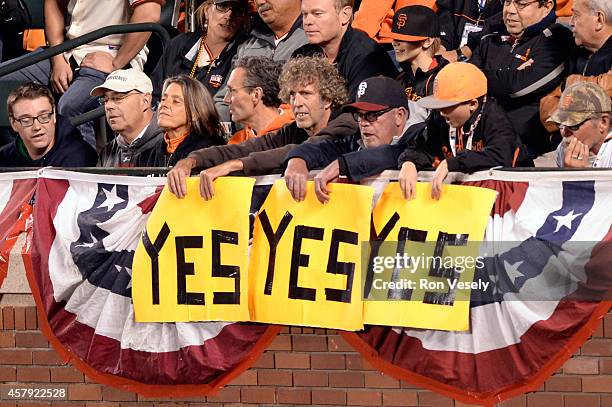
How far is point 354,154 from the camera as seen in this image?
27.2 feet

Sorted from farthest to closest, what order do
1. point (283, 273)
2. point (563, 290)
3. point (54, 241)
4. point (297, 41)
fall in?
1. point (297, 41)
2. point (54, 241)
3. point (283, 273)
4. point (563, 290)

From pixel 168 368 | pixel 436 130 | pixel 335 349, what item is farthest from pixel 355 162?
pixel 168 368

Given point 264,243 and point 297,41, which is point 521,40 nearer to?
point 297,41

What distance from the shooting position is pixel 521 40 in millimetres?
9430

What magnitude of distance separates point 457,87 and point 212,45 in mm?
2797

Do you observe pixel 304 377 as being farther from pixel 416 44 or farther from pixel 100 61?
pixel 100 61

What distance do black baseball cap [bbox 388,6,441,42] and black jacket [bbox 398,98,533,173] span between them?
1201 mm

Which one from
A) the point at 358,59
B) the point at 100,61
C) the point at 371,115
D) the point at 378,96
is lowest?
the point at 371,115

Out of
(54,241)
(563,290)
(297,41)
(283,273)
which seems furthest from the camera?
(297,41)

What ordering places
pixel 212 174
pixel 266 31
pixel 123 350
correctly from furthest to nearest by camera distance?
pixel 266 31
pixel 123 350
pixel 212 174

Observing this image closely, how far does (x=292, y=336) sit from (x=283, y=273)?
1.40 ft

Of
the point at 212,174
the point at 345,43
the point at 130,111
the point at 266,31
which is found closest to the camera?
the point at 212,174

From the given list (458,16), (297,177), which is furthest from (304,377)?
(458,16)

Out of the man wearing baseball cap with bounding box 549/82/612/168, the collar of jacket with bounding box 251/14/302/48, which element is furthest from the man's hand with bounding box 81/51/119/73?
the man wearing baseball cap with bounding box 549/82/612/168
